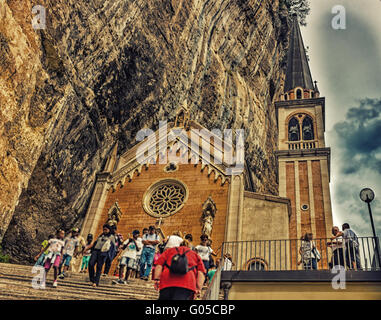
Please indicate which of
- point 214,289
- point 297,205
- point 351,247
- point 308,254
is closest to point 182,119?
point 297,205

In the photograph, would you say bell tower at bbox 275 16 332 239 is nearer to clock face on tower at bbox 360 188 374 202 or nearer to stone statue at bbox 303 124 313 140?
stone statue at bbox 303 124 313 140

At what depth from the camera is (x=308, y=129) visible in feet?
105

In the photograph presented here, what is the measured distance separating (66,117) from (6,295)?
961 centimetres

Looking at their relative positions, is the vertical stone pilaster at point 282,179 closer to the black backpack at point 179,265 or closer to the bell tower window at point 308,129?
the bell tower window at point 308,129

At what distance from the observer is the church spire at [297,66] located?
36.4 meters

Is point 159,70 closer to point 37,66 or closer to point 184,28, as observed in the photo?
point 184,28

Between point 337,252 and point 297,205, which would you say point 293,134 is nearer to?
point 297,205

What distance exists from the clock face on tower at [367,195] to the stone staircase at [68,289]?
6.32 m

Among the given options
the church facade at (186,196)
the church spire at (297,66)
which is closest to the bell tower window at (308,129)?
the church spire at (297,66)

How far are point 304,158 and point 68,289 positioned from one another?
75.0ft

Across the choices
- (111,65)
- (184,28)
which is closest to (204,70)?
(184,28)

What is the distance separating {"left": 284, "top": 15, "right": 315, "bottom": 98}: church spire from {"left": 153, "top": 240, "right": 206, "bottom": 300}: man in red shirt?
30.9 metres

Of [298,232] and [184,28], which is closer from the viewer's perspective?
[184,28]
